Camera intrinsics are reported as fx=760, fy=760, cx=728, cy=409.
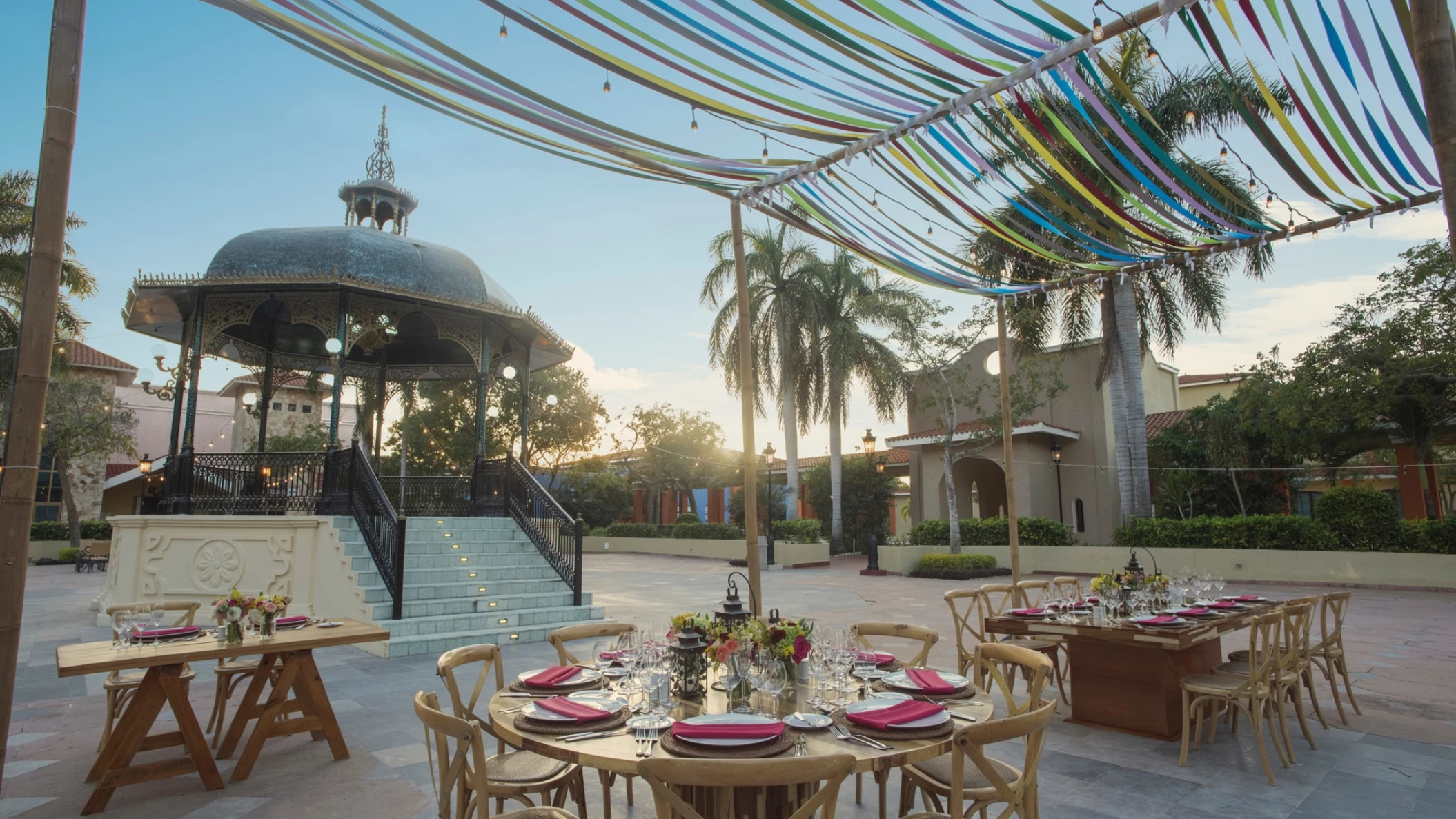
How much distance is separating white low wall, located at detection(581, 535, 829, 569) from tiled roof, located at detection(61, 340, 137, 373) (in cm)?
1966

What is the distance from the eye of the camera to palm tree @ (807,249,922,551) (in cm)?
2258

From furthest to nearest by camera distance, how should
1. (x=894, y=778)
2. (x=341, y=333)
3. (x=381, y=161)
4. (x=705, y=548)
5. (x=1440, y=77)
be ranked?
(x=705, y=548), (x=381, y=161), (x=341, y=333), (x=894, y=778), (x=1440, y=77)

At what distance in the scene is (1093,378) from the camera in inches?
868

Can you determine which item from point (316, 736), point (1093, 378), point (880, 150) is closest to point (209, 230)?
point (316, 736)

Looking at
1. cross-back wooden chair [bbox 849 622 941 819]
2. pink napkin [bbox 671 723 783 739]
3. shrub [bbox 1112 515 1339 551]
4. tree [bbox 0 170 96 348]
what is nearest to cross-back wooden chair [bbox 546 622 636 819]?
cross-back wooden chair [bbox 849 622 941 819]

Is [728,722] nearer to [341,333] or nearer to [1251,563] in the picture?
[341,333]

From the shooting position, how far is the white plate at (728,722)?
2490 mm

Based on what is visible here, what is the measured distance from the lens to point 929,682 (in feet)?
10.7

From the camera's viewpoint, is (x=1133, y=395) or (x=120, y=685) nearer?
(x=120, y=685)

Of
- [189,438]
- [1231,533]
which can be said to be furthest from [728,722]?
[1231,533]

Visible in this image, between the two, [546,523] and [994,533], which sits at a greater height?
[546,523]

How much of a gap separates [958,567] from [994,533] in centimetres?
213

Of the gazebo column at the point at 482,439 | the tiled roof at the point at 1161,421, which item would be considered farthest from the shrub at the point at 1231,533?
the gazebo column at the point at 482,439

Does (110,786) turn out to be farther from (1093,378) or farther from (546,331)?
(1093,378)
